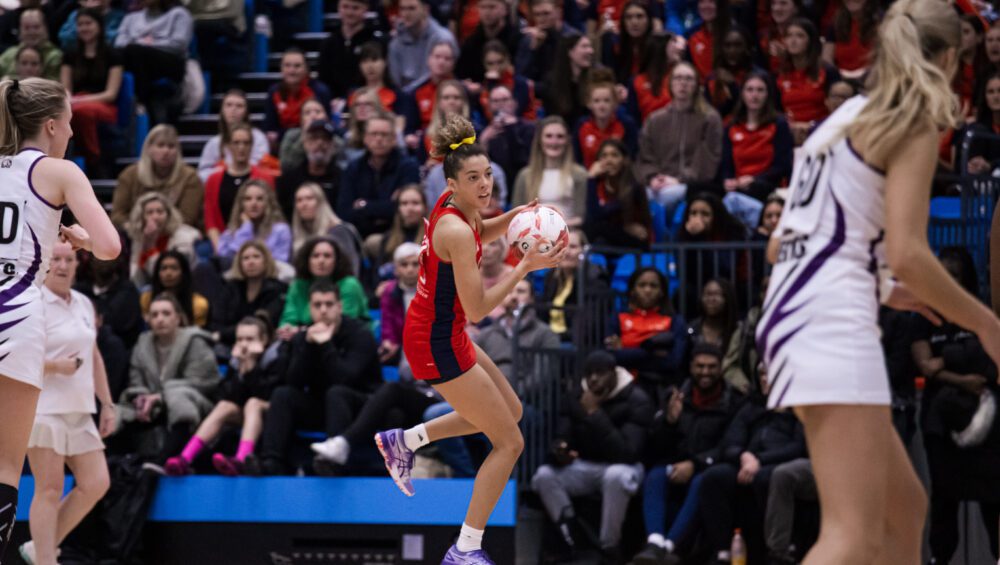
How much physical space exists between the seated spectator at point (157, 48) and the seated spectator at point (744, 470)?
22.8 ft

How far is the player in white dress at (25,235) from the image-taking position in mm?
4867

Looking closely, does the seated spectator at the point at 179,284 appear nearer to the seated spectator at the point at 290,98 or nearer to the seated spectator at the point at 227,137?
the seated spectator at the point at 227,137

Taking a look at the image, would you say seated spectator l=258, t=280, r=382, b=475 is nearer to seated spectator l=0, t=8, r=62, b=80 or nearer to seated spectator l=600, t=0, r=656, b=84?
seated spectator l=600, t=0, r=656, b=84

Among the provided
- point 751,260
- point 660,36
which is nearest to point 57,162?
point 751,260

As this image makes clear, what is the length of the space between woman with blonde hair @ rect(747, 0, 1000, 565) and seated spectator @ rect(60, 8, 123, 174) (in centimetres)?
987

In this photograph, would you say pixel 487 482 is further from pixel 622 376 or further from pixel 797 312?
pixel 622 376

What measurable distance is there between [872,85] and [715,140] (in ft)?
23.7

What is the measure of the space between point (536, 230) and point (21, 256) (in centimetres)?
189

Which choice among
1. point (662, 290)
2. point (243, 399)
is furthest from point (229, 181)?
point (662, 290)

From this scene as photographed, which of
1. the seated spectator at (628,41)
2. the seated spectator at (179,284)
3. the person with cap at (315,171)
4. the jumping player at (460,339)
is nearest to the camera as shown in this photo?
the jumping player at (460,339)

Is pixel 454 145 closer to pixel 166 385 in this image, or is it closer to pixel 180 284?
pixel 166 385

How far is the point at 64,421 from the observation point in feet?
22.6

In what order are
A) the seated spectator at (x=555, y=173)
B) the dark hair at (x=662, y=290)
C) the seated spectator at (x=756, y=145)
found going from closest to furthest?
the dark hair at (x=662, y=290) → the seated spectator at (x=555, y=173) → the seated spectator at (x=756, y=145)

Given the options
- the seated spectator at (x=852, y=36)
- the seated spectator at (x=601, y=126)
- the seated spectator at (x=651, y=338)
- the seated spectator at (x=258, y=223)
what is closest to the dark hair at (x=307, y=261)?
the seated spectator at (x=258, y=223)
